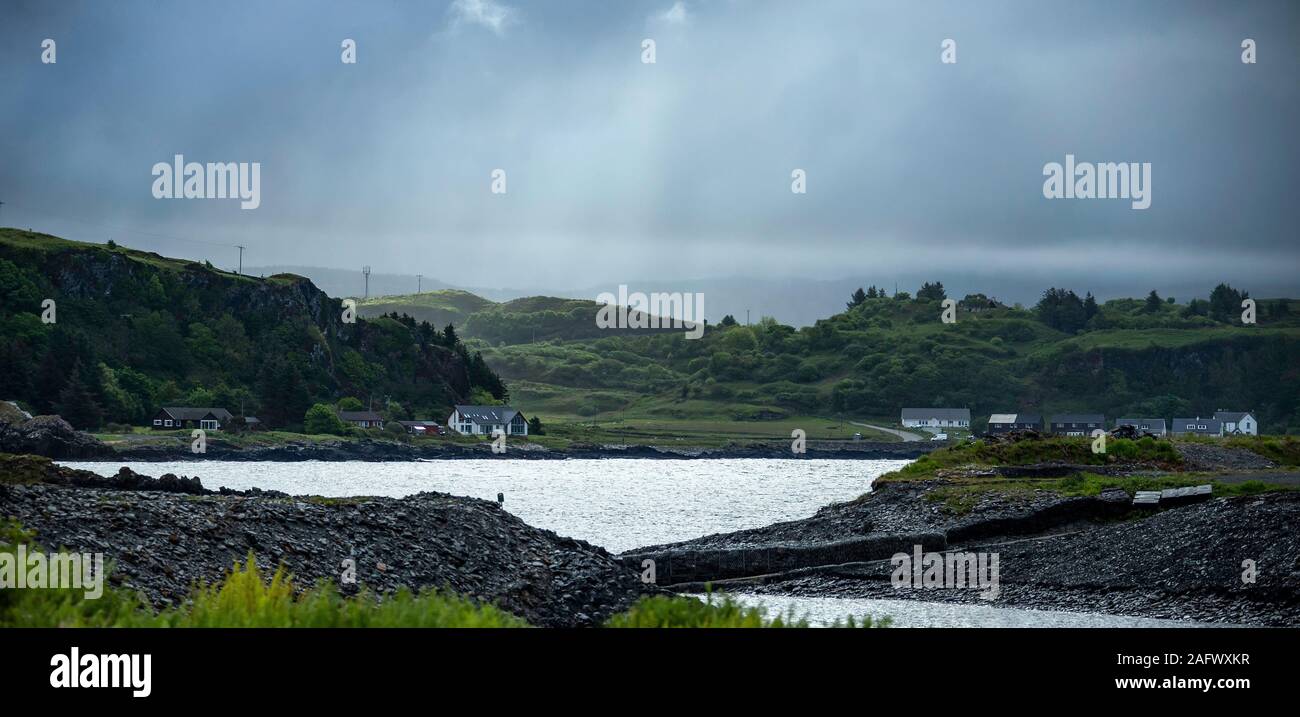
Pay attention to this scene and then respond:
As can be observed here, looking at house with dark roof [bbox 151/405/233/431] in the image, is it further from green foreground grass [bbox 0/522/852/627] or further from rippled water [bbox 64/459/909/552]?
green foreground grass [bbox 0/522/852/627]

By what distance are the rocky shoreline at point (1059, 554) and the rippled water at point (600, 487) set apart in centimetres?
1295

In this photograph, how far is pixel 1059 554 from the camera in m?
42.6

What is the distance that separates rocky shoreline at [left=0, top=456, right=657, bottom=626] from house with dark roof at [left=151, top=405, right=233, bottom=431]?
149 m

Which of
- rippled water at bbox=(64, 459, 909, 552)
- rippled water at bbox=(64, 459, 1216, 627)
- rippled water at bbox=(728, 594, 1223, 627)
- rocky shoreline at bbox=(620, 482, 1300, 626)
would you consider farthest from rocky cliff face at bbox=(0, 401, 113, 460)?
rippled water at bbox=(728, 594, 1223, 627)

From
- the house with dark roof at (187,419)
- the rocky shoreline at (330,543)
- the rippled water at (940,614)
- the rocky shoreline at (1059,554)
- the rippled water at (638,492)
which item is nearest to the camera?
the rocky shoreline at (330,543)

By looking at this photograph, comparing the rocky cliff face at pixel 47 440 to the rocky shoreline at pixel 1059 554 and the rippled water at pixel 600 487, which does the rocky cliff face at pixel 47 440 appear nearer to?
the rippled water at pixel 600 487

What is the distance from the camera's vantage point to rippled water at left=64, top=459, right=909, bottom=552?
247 feet

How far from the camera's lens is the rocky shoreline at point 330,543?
26.2m

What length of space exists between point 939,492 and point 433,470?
99.5 meters

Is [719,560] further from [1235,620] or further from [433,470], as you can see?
[433,470]

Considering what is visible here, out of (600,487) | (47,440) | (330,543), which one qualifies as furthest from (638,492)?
(330,543)

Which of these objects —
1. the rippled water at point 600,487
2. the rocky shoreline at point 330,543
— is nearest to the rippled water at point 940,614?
the rocky shoreline at point 330,543
